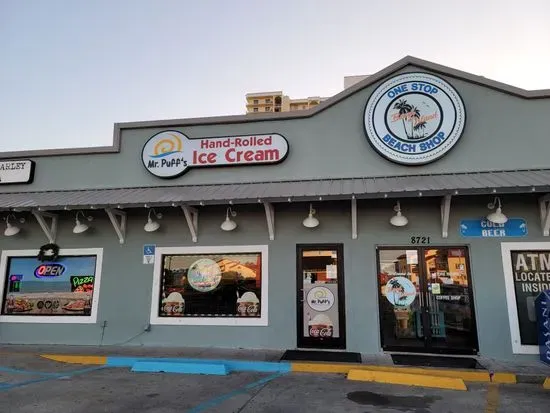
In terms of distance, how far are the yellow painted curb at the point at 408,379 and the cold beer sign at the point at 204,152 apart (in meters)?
5.02

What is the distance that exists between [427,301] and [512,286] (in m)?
1.74

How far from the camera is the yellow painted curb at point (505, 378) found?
682 centimetres

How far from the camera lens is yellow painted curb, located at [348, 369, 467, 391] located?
6.54 m

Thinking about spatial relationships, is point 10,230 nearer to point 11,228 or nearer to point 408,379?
point 11,228

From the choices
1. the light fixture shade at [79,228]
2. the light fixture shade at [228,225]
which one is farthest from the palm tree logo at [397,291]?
the light fixture shade at [79,228]

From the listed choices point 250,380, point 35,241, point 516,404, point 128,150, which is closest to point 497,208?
point 516,404

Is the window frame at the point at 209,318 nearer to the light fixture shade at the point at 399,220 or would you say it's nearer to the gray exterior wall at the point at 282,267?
the gray exterior wall at the point at 282,267

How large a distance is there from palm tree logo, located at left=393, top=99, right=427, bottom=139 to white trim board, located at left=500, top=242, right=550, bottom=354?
301 cm

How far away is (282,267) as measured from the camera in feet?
29.9

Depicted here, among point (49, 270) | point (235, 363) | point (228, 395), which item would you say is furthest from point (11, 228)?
point (228, 395)

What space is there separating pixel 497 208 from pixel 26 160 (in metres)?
11.9

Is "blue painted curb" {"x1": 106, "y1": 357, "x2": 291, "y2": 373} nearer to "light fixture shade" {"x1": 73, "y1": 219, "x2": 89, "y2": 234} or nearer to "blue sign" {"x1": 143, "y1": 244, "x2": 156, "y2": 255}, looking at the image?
"blue sign" {"x1": 143, "y1": 244, "x2": 156, "y2": 255}

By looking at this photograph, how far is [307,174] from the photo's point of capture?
9.47m

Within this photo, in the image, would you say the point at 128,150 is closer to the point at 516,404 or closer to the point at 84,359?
the point at 84,359
